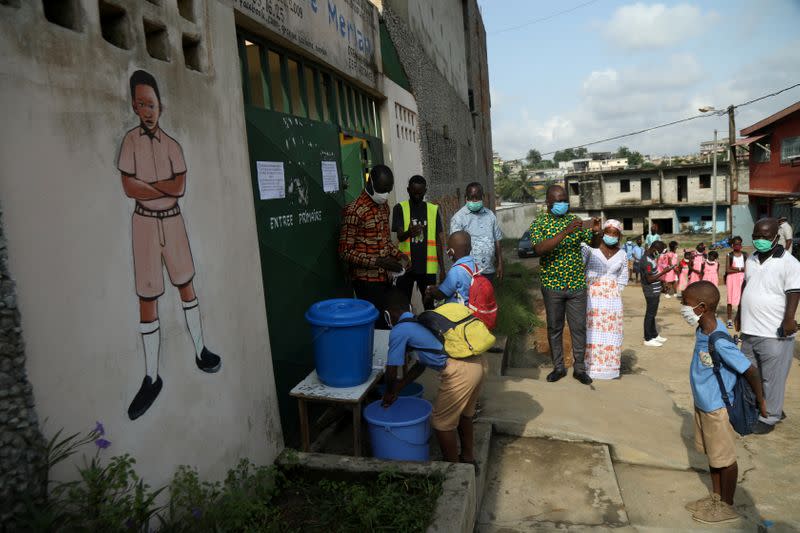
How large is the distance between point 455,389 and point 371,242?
67.4 inches

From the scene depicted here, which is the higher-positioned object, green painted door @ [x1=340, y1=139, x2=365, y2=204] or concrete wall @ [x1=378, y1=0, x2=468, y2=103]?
concrete wall @ [x1=378, y1=0, x2=468, y2=103]

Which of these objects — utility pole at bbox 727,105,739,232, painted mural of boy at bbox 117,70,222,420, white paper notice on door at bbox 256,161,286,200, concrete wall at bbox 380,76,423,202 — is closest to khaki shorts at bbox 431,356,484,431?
painted mural of boy at bbox 117,70,222,420

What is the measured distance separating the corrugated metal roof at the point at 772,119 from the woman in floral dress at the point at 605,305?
2203 centimetres

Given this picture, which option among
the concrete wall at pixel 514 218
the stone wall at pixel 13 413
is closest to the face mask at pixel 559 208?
the stone wall at pixel 13 413

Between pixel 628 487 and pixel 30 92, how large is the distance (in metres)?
4.22

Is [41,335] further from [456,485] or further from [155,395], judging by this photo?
[456,485]

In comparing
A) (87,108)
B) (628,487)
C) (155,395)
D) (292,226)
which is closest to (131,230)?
(87,108)

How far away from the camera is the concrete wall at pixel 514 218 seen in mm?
32719

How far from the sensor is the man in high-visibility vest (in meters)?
5.40

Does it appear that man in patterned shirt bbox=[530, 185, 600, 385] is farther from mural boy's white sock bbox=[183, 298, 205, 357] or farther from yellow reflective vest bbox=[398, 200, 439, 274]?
mural boy's white sock bbox=[183, 298, 205, 357]

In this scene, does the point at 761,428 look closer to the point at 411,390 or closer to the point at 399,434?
the point at 411,390

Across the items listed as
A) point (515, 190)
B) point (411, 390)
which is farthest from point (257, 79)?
point (515, 190)

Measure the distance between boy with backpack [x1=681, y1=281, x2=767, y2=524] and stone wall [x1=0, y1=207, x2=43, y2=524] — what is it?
3485 mm

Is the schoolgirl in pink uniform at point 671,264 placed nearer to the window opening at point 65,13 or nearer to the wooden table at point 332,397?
the wooden table at point 332,397
